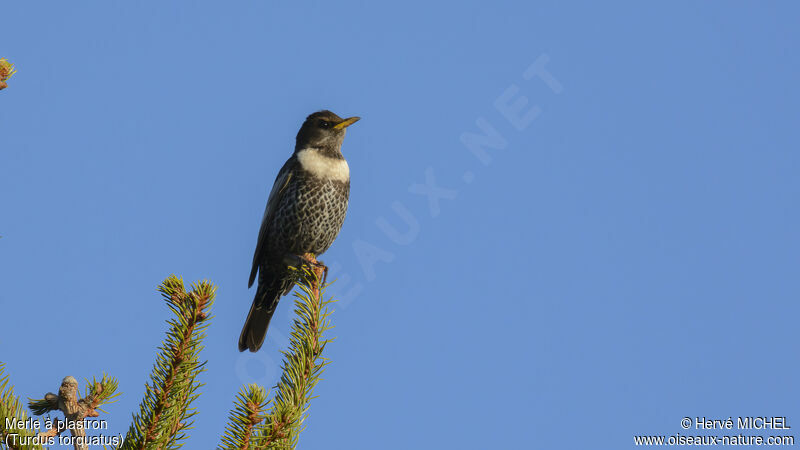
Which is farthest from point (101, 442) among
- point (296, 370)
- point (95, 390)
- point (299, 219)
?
point (299, 219)

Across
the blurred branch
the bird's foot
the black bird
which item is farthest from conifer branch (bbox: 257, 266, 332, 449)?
the black bird

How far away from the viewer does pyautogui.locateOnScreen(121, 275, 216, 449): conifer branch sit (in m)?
3.36

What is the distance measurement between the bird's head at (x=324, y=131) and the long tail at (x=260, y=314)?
159 cm

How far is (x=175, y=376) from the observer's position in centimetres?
355

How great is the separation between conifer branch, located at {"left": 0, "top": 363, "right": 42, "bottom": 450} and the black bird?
14.5 feet

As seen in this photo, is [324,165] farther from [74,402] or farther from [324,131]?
[74,402]

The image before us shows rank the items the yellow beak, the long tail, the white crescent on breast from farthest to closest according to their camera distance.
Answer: the yellow beak
the white crescent on breast
the long tail

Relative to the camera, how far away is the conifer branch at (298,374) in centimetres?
344

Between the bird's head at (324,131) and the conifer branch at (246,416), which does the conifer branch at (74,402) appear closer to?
the conifer branch at (246,416)

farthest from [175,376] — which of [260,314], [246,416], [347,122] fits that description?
[347,122]

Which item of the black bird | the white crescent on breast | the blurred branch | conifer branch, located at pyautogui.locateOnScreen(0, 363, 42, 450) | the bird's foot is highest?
the white crescent on breast

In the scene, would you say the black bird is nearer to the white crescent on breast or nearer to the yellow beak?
the white crescent on breast

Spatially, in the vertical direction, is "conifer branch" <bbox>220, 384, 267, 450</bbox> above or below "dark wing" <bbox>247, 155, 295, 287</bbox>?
below

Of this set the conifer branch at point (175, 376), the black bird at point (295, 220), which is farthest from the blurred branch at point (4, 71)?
the black bird at point (295, 220)
